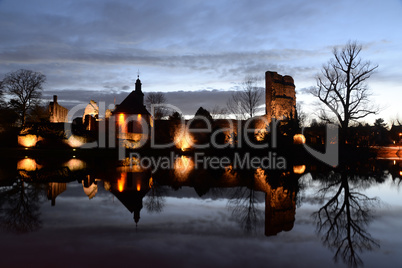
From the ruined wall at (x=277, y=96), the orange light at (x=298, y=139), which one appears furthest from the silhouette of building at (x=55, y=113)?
the orange light at (x=298, y=139)

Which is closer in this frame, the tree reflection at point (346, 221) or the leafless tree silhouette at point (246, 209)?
the tree reflection at point (346, 221)

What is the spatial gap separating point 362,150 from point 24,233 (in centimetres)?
2736

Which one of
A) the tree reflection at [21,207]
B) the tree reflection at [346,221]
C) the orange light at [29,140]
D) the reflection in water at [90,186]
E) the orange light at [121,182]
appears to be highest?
the orange light at [29,140]

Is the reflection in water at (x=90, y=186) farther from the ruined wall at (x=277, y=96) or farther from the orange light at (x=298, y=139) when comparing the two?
the ruined wall at (x=277, y=96)

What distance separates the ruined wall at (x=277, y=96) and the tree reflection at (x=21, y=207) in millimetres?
30629

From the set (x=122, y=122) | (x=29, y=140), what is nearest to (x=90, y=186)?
(x=29, y=140)

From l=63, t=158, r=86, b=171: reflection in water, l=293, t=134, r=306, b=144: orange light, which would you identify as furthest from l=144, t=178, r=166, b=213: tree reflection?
l=293, t=134, r=306, b=144: orange light

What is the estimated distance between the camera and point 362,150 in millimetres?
27375

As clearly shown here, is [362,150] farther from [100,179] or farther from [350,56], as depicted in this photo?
[100,179]

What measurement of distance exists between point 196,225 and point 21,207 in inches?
153

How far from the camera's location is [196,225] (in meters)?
6.04

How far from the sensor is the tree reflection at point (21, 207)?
5.64m

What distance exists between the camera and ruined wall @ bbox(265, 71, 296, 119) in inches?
1475

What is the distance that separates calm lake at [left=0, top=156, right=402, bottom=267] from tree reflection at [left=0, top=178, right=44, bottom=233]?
2 centimetres
